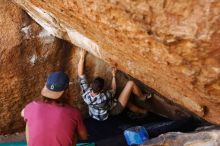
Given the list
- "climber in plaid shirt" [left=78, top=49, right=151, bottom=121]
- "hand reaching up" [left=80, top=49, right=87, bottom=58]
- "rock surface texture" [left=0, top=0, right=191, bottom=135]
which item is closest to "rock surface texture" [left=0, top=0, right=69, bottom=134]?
"rock surface texture" [left=0, top=0, right=191, bottom=135]

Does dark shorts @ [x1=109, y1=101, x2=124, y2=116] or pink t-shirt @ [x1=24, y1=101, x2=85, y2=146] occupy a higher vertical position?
pink t-shirt @ [x1=24, y1=101, x2=85, y2=146]

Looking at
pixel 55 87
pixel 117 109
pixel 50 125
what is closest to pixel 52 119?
pixel 50 125

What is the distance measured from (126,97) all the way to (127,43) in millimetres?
2549

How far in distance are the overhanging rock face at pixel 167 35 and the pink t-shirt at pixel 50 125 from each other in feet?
2.63

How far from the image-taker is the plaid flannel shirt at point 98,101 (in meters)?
5.66

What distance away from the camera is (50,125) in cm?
382

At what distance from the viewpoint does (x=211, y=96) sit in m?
3.32

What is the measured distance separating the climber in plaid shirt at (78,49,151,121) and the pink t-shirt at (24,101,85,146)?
1588 mm

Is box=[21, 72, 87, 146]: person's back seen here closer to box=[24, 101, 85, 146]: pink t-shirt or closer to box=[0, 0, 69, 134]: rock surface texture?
box=[24, 101, 85, 146]: pink t-shirt

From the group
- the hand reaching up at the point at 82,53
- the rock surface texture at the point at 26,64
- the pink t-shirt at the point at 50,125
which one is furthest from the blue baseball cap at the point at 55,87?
the hand reaching up at the point at 82,53

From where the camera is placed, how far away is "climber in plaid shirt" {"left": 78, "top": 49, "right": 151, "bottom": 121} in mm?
5590

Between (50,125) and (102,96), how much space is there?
191 centimetres

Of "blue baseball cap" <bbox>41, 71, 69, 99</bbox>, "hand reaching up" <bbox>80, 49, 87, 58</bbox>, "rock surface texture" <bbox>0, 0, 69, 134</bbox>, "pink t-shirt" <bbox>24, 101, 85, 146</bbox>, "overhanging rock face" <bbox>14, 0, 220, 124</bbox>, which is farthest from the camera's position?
"hand reaching up" <bbox>80, 49, 87, 58</bbox>

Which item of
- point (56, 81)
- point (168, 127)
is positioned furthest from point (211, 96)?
point (168, 127)
